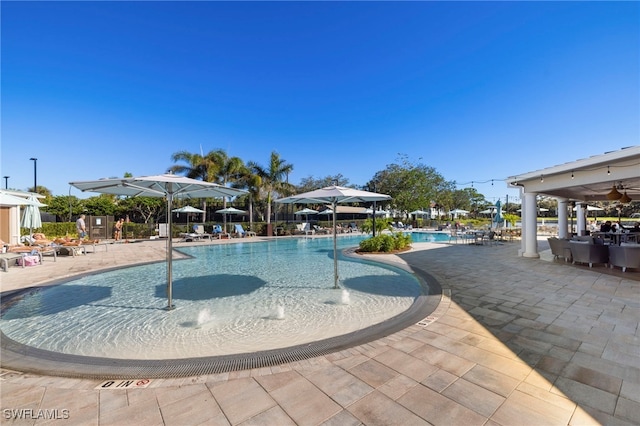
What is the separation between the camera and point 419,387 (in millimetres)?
2371

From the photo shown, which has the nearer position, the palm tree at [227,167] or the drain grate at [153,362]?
the drain grate at [153,362]

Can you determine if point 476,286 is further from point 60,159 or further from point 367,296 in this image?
point 60,159

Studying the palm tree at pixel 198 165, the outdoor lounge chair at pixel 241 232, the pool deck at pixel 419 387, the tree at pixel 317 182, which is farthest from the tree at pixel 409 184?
the pool deck at pixel 419 387

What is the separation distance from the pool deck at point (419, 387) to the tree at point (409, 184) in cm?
2689

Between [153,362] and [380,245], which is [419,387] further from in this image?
[380,245]

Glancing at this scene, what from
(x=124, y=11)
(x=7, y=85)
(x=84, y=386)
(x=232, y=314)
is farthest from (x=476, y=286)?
(x=7, y=85)

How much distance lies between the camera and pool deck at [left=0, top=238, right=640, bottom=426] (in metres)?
2.02

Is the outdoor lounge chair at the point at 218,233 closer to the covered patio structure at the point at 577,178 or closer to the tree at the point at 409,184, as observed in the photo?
the covered patio structure at the point at 577,178

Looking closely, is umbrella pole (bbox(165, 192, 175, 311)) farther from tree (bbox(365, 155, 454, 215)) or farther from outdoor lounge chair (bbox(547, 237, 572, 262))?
tree (bbox(365, 155, 454, 215))

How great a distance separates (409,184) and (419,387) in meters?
30.8

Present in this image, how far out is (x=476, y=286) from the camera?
5.96 metres

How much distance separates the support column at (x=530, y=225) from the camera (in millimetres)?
10031

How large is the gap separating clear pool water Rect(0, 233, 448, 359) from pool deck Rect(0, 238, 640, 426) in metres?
0.87

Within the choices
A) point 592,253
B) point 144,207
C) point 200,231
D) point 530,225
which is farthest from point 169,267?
point 144,207
